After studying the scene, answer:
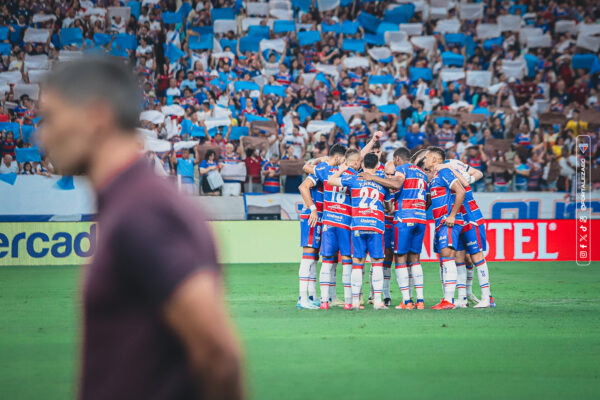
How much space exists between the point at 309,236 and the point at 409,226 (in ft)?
5.12

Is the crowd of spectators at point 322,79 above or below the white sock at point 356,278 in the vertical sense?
above

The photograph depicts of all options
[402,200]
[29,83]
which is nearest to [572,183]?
[402,200]

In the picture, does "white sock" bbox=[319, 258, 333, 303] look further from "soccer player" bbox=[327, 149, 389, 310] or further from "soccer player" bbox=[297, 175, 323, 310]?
"soccer player" bbox=[327, 149, 389, 310]

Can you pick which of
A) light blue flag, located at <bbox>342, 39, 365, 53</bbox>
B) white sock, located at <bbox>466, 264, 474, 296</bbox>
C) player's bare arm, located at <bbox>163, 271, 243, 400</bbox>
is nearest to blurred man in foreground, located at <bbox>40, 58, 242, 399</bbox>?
player's bare arm, located at <bbox>163, 271, 243, 400</bbox>

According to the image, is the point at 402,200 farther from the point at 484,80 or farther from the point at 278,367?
the point at 484,80

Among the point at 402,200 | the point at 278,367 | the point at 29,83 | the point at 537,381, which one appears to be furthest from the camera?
the point at 29,83

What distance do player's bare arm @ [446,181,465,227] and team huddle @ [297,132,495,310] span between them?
15 mm

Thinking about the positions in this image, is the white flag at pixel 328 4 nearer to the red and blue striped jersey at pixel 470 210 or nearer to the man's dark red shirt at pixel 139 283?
the red and blue striped jersey at pixel 470 210

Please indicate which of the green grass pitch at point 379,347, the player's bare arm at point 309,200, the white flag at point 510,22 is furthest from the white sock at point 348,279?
the white flag at point 510,22

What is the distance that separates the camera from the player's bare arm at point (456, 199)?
12039 millimetres

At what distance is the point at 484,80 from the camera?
2650cm

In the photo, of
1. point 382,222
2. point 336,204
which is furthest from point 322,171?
point 382,222

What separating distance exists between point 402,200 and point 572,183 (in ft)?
37.5

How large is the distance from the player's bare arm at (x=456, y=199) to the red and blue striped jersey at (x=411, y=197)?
0.43 meters
